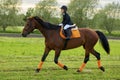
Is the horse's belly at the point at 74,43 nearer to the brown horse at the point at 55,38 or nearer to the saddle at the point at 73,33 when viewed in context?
the brown horse at the point at 55,38

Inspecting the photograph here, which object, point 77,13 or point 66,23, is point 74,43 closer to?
point 66,23

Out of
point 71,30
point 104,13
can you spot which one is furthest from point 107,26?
point 71,30

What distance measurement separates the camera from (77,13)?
80500mm

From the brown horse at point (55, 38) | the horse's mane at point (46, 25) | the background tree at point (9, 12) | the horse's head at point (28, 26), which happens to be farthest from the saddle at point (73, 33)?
the background tree at point (9, 12)

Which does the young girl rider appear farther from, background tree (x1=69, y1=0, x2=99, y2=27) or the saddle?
background tree (x1=69, y1=0, x2=99, y2=27)

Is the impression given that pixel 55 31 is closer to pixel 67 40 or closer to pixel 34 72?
pixel 67 40

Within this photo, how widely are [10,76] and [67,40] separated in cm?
323

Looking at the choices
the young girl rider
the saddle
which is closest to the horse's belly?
the saddle

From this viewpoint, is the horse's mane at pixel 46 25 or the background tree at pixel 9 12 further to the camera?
the background tree at pixel 9 12

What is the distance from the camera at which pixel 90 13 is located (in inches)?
3334

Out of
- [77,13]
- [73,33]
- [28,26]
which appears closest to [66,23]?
[73,33]

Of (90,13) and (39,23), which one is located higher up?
(39,23)

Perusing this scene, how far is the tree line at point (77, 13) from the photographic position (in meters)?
80.8

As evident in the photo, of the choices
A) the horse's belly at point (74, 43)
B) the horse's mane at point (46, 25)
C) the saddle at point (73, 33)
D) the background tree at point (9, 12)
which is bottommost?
the background tree at point (9, 12)
